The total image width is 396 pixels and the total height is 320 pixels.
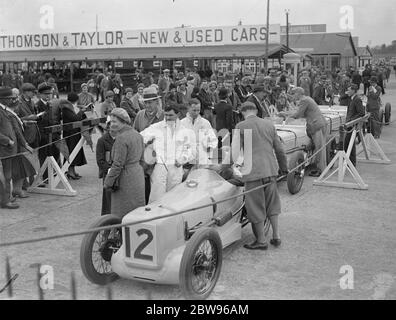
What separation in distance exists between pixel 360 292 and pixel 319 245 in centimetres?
136

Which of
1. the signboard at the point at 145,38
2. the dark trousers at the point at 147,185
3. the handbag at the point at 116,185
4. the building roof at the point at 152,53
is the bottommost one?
→ the dark trousers at the point at 147,185

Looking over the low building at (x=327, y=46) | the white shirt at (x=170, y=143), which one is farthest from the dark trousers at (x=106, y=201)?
the low building at (x=327, y=46)

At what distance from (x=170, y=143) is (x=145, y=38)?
1166 inches

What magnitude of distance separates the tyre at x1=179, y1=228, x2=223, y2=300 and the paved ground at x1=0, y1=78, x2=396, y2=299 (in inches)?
6.0

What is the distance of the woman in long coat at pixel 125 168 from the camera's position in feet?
17.4

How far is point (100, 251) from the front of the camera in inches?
194

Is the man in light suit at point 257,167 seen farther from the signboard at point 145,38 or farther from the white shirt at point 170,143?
the signboard at point 145,38

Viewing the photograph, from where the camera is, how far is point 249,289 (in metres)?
4.83

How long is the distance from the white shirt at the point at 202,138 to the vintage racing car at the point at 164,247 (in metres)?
0.93

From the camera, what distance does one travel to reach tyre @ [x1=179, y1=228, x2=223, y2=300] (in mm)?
4371

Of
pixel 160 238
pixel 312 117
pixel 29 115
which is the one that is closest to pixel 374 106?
pixel 312 117

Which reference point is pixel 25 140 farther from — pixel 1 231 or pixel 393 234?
pixel 393 234

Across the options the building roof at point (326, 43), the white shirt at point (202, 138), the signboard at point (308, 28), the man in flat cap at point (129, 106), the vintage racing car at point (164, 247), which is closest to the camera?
the vintage racing car at point (164, 247)

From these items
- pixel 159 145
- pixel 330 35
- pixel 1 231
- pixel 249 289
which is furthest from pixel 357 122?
pixel 330 35
